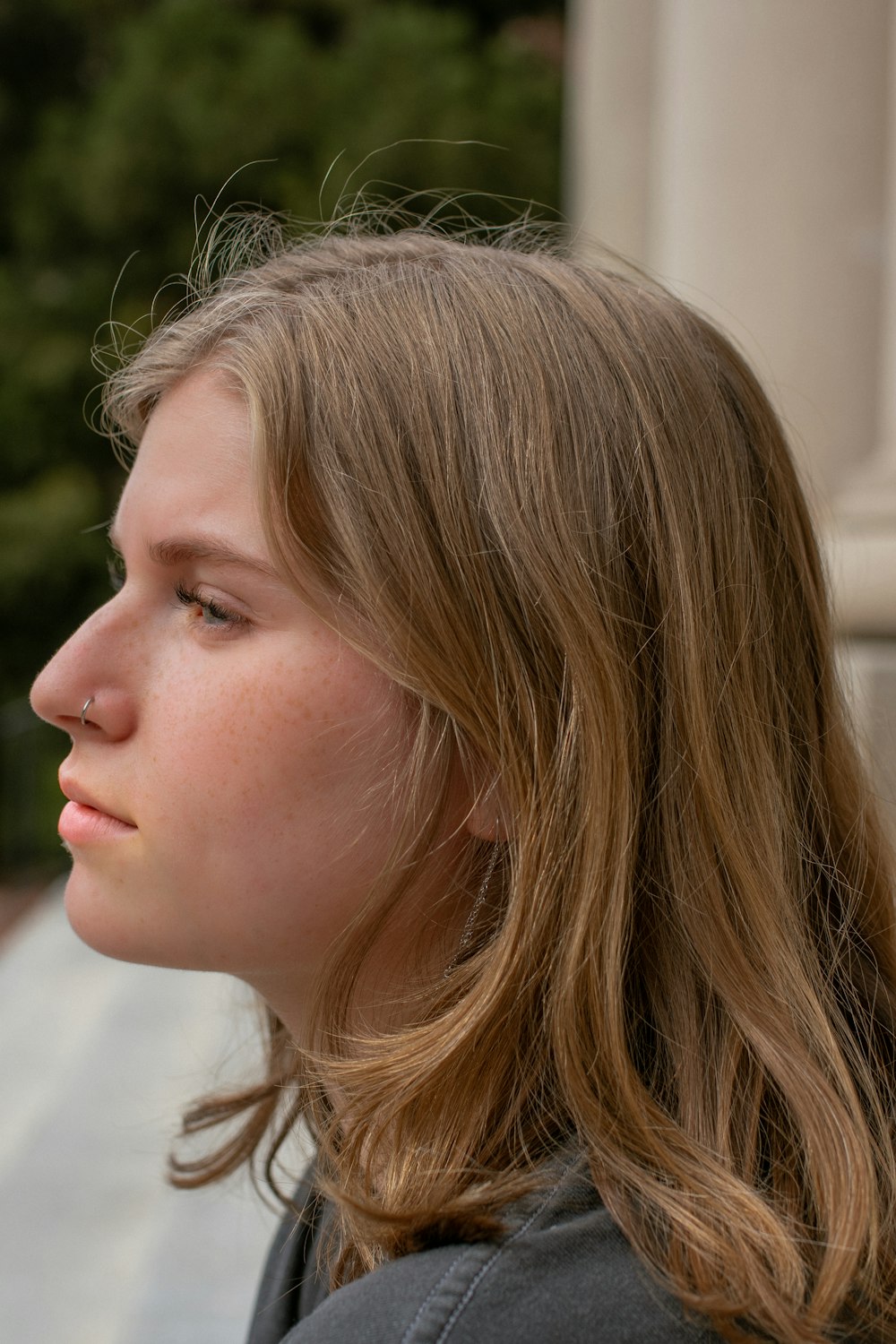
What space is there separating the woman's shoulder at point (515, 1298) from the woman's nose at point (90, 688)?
63cm

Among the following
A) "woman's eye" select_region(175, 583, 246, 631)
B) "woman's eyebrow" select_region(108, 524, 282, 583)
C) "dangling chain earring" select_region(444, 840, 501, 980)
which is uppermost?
"woman's eyebrow" select_region(108, 524, 282, 583)

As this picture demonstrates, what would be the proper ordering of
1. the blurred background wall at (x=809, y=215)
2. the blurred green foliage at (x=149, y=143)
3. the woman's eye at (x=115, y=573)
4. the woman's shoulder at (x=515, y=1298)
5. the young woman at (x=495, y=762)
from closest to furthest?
the woman's shoulder at (x=515, y=1298)
the young woman at (x=495, y=762)
the woman's eye at (x=115, y=573)
the blurred background wall at (x=809, y=215)
the blurred green foliage at (x=149, y=143)

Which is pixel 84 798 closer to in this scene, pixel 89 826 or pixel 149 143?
pixel 89 826

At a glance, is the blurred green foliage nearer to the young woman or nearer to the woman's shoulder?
the young woman

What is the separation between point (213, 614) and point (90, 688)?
159 millimetres

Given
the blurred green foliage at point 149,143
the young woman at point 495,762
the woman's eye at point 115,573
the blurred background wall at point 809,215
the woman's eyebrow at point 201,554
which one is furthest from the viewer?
the blurred green foliage at point 149,143

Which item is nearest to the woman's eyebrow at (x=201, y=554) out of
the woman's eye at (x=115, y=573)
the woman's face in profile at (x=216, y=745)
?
the woman's face in profile at (x=216, y=745)

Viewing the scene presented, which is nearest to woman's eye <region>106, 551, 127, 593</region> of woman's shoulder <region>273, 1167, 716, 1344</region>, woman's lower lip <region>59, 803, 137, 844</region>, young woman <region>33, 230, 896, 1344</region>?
young woman <region>33, 230, 896, 1344</region>

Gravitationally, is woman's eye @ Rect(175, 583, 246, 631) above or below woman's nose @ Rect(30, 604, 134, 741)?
above

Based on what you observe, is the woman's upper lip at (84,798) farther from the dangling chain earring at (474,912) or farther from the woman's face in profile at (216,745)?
the dangling chain earring at (474,912)

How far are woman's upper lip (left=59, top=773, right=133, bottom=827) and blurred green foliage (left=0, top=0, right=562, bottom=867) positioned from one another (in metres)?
10.5

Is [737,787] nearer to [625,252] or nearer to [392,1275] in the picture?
[392,1275]

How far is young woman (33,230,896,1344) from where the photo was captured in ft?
A: 3.88

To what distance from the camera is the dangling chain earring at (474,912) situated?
4.32 feet
